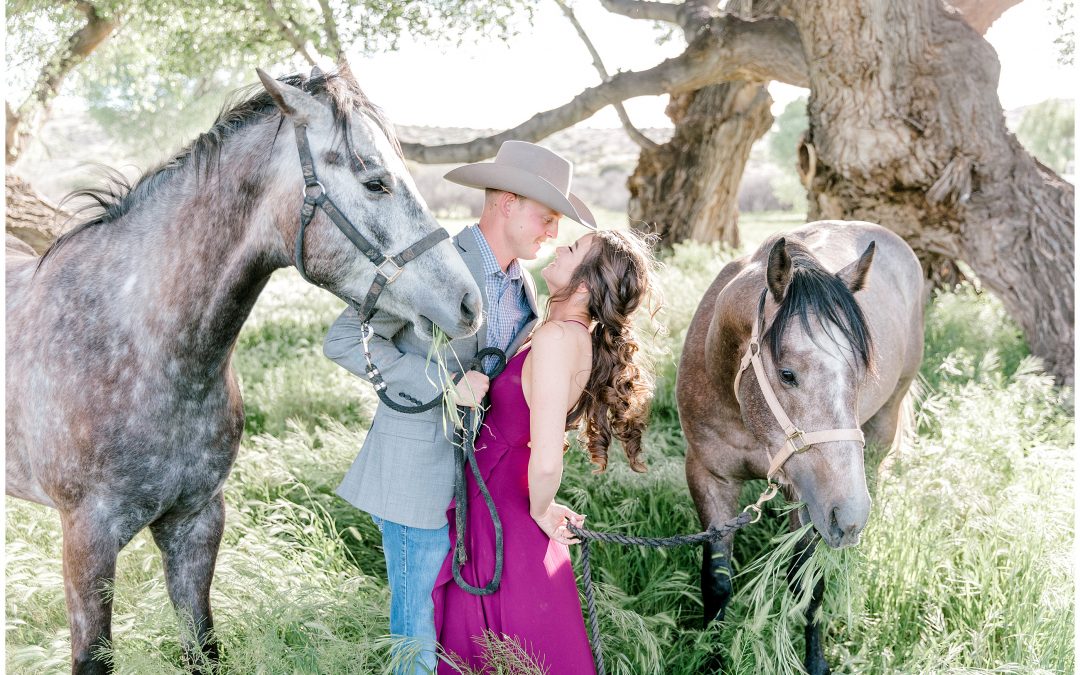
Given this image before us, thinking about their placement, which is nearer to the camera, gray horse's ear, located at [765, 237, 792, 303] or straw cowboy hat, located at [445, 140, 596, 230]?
straw cowboy hat, located at [445, 140, 596, 230]

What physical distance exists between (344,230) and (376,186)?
0.15 meters

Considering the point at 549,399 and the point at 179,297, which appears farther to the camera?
the point at 179,297

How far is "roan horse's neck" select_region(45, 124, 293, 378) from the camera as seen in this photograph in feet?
6.95

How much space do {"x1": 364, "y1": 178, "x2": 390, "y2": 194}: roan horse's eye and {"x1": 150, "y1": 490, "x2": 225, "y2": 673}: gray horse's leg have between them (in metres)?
1.27

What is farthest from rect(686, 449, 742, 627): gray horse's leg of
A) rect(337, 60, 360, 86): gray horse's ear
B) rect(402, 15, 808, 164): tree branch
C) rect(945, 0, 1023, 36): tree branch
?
rect(945, 0, 1023, 36): tree branch

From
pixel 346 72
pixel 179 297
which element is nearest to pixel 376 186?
pixel 346 72

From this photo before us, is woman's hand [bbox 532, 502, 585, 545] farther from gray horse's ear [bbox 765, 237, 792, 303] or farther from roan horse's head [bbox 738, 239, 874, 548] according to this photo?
gray horse's ear [bbox 765, 237, 792, 303]

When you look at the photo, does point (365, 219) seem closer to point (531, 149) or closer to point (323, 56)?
point (531, 149)

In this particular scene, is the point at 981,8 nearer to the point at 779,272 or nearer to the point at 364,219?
the point at 779,272

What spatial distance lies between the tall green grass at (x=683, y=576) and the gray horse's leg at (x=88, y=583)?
13 centimetres

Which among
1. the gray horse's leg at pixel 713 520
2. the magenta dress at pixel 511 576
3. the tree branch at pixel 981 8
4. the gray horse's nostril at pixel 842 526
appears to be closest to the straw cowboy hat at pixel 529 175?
the magenta dress at pixel 511 576

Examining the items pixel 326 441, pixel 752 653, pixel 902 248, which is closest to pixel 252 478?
pixel 326 441

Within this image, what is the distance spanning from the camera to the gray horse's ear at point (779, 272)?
94.4 inches

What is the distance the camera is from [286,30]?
720 centimetres
